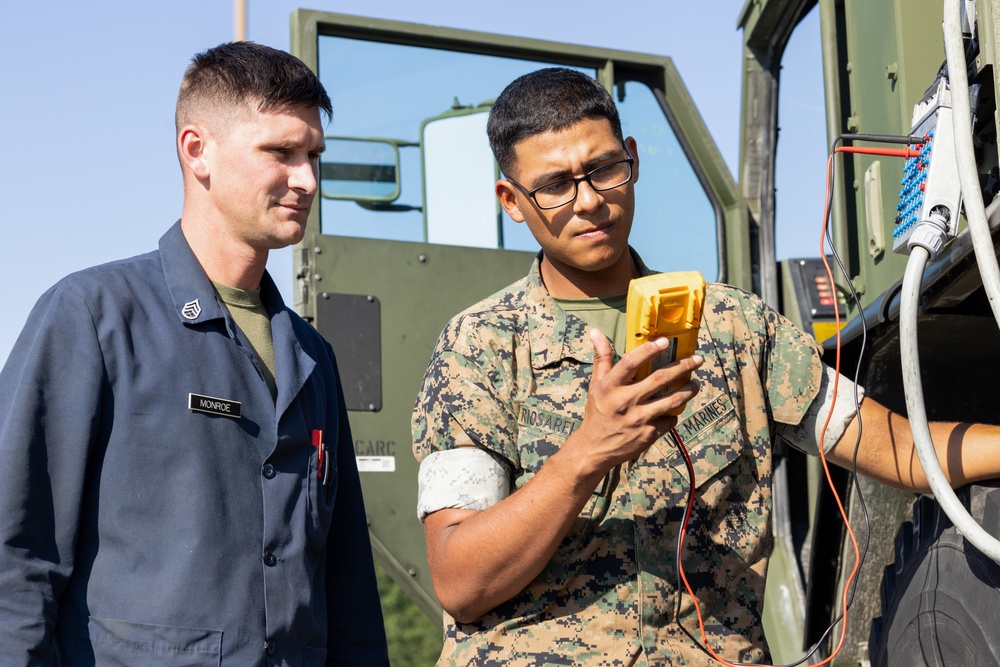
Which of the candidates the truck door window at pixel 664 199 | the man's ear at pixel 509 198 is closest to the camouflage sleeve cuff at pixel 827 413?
the man's ear at pixel 509 198

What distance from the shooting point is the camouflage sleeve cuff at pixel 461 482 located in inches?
75.9

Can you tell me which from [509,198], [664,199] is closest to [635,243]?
[664,199]

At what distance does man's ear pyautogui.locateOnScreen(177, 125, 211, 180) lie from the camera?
2064 millimetres

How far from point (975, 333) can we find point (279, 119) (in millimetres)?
1227

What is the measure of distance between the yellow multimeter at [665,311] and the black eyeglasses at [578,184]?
1.17 ft

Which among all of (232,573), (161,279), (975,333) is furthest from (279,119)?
(975,333)

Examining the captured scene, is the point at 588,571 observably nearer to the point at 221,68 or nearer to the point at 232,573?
the point at 232,573

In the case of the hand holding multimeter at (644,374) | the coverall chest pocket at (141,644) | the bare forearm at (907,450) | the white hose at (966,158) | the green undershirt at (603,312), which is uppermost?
the white hose at (966,158)

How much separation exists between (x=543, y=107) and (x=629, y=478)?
24.9 inches

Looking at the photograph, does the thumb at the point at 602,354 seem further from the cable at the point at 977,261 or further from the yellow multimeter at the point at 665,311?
the cable at the point at 977,261

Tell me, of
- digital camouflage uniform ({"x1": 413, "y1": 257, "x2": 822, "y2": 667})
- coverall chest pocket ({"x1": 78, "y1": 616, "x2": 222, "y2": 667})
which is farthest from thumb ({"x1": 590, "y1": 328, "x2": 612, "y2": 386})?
coverall chest pocket ({"x1": 78, "y1": 616, "x2": 222, "y2": 667})

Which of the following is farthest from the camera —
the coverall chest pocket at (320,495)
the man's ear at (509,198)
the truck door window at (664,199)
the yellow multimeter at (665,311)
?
the truck door window at (664,199)

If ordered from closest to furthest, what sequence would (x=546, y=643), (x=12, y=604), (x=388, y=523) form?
(x=12, y=604) → (x=546, y=643) → (x=388, y=523)

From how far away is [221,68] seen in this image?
2137mm
